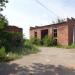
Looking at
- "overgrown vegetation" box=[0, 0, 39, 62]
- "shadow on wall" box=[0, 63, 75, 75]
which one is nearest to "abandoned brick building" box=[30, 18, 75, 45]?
"overgrown vegetation" box=[0, 0, 39, 62]

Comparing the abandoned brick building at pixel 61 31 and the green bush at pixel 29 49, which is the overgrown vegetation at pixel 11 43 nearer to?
the green bush at pixel 29 49

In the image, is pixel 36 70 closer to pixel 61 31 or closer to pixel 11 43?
pixel 11 43

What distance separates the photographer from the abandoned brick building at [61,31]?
30.6 m

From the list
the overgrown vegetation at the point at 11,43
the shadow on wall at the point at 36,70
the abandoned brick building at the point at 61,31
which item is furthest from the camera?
the abandoned brick building at the point at 61,31

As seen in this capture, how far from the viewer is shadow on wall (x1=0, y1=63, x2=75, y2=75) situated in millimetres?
11476

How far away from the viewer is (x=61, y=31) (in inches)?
1267

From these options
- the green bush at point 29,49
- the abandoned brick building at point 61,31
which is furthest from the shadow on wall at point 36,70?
the abandoned brick building at point 61,31

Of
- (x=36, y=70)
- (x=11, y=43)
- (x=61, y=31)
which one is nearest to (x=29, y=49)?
(x=11, y=43)

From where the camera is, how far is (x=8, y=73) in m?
12.0

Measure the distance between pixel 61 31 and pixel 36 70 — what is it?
67.6 feet

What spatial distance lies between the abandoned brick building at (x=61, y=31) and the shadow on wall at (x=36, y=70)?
1769 cm

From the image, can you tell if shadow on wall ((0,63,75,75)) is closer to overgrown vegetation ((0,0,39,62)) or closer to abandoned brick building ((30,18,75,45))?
overgrown vegetation ((0,0,39,62))

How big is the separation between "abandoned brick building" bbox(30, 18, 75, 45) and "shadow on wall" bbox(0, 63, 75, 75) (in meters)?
17.7

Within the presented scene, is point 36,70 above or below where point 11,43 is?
below
